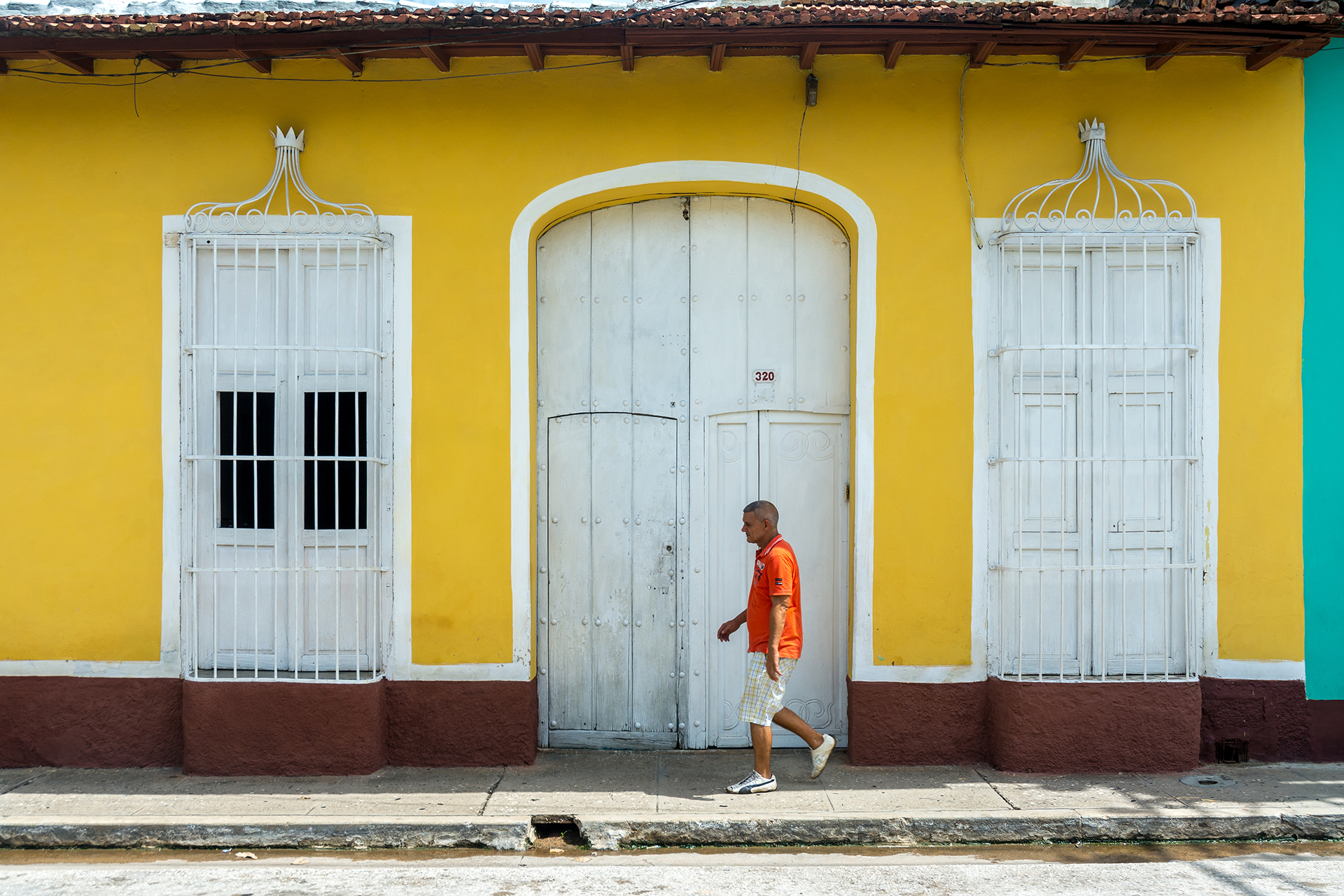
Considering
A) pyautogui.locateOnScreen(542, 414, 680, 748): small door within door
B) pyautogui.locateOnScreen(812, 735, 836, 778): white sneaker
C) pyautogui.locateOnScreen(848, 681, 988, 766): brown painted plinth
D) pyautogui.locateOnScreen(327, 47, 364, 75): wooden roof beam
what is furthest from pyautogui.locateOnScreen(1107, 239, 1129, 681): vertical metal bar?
pyautogui.locateOnScreen(327, 47, 364, 75): wooden roof beam

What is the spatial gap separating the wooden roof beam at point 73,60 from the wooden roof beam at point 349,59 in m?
1.42

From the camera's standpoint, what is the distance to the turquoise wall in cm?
593

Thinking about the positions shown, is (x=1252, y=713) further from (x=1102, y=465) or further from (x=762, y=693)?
(x=762, y=693)

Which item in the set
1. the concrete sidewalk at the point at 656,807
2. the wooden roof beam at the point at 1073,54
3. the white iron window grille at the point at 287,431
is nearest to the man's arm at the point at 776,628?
the concrete sidewalk at the point at 656,807

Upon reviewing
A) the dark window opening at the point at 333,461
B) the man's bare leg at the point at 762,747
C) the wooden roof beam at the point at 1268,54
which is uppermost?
the wooden roof beam at the point at 1268,54

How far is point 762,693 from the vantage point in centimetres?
537

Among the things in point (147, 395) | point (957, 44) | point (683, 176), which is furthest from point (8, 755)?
point (957, 44)

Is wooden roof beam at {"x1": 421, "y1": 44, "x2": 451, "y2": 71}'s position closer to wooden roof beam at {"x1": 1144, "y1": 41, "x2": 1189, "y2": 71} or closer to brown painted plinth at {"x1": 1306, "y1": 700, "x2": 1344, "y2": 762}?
wooden roof beam at {"x1": 1144, "y1": 41, "x2": 1189, "y2": 71}

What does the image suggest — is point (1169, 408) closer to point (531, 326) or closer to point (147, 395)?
point (531, 326)

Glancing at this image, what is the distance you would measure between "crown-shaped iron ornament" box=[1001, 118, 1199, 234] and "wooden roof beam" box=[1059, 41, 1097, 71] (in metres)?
0.34

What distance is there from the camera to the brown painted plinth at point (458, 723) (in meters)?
5.88

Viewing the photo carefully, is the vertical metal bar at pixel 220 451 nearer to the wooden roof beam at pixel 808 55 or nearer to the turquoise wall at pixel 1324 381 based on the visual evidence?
the wooden roof beam at pixel 808 55

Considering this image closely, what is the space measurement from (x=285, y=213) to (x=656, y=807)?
3960 millimetres

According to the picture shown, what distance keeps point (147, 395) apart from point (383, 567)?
1.72 m
